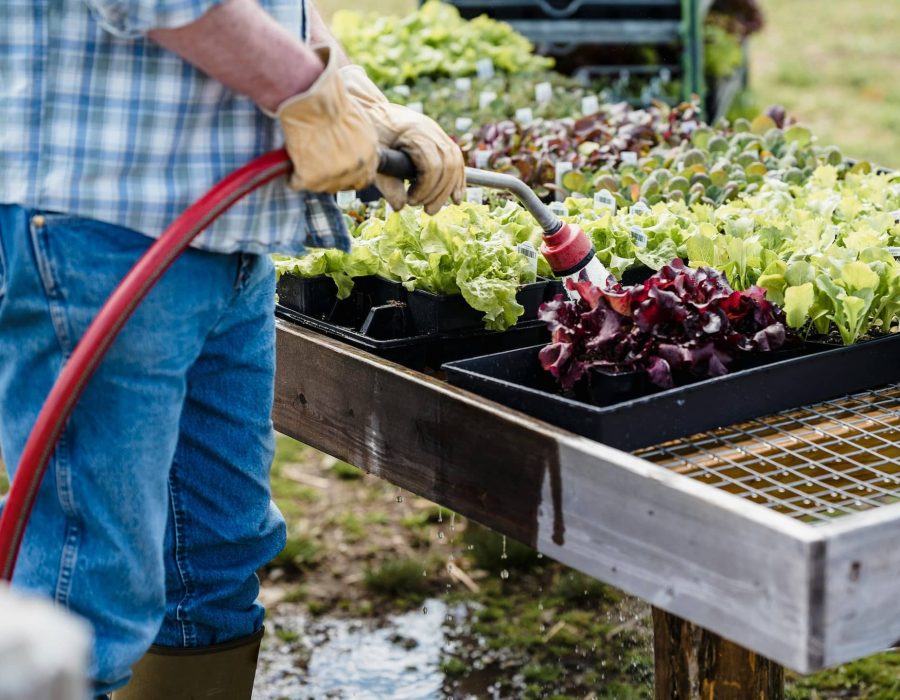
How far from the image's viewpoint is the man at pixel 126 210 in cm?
153

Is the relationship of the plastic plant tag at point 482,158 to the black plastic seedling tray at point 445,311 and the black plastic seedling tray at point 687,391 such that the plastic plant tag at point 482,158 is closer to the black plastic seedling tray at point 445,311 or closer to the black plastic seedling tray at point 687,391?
the black plastic seedling tray at point 445,311

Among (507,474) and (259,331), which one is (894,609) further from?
(259,331)

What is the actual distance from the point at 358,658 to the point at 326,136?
194 cm

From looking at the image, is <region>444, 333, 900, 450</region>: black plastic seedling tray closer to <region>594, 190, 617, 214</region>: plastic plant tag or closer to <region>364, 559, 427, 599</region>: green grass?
<region>594, 190, 617, 214</region>: plastic plant tag

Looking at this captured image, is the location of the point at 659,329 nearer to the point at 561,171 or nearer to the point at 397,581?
the point at 561,171

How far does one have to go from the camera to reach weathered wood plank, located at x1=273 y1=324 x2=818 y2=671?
58.1 inches

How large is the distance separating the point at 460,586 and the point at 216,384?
1822mm

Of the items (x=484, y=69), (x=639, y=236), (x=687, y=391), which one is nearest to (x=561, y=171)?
(x=639, y=236)

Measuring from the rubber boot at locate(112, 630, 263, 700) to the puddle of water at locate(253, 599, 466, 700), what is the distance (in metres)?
0.96

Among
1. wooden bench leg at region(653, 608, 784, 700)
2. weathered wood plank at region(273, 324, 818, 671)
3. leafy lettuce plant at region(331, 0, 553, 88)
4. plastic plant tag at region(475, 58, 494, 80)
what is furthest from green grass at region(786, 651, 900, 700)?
leafy lettuce plant at region(331, 0, 553, 88)

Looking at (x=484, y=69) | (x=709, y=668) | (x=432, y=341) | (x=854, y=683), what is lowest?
(x=854, y=683)

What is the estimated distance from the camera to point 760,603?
1.49 metres

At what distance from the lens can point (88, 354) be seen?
144cm

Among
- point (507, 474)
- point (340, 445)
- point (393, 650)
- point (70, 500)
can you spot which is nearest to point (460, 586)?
point (393, 650)
